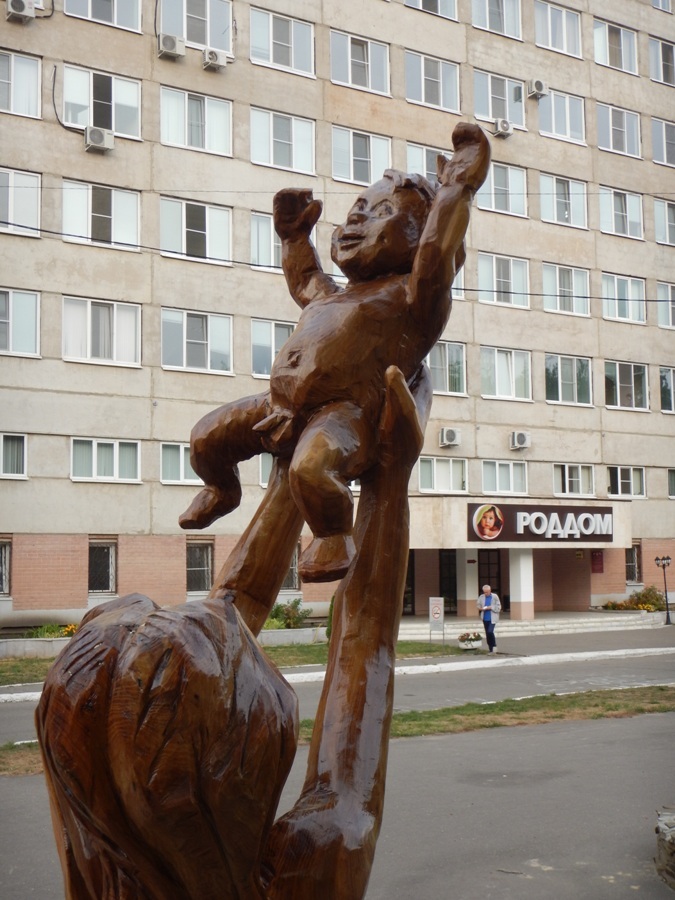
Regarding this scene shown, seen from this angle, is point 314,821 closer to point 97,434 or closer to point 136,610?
point 136,610

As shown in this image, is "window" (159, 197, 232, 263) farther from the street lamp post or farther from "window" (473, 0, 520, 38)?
the street lamp post

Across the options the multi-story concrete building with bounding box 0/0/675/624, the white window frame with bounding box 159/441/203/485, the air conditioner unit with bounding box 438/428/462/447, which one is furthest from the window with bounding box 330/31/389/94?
the white window frame with bounding box 159/441/203/485

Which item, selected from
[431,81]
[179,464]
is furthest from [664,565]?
[431,81]

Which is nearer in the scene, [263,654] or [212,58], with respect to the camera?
[263,654]

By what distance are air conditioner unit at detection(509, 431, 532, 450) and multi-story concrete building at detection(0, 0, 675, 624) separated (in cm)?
7

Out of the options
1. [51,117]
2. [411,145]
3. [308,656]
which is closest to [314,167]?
[411,145]

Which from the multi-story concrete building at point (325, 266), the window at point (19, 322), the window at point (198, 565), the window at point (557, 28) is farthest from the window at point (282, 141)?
the window at point (198, 565)

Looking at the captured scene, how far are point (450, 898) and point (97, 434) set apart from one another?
1942 centimetres

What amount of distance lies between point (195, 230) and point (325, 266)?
3403 mm

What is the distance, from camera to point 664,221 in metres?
32.7

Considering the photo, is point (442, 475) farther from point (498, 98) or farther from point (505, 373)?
point (498, 98)

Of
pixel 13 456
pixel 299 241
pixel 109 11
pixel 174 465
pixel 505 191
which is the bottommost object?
pixel 299 241

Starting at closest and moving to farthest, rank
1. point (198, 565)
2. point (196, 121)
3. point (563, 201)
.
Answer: point (196, 121)
point (198, 565)
point (563, 201)

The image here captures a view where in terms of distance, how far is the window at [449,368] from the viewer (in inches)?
1117
